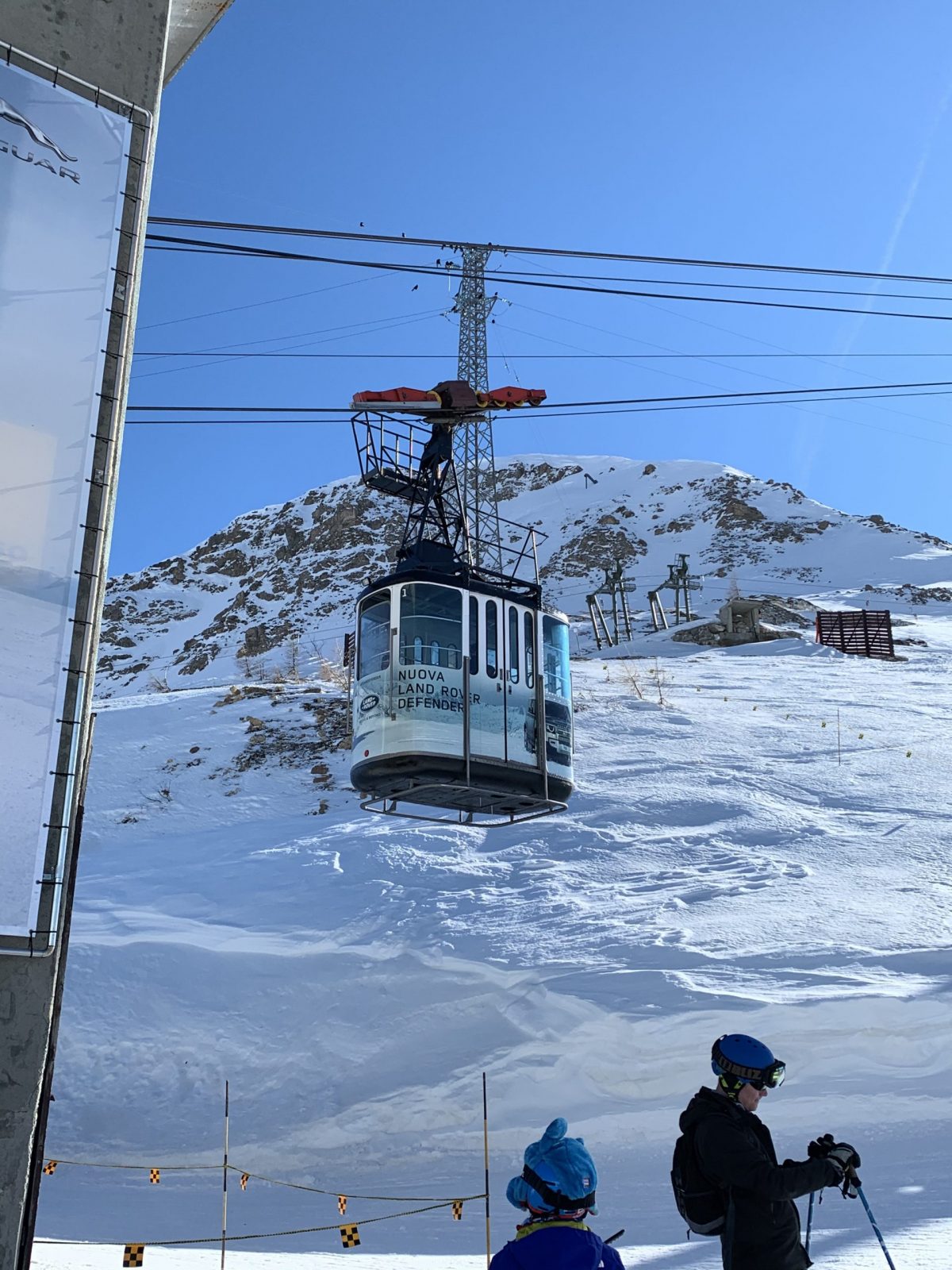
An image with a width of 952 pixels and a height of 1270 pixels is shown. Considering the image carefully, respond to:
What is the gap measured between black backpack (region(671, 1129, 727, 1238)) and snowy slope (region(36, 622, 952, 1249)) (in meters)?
4.87

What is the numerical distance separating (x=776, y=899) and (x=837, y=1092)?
471 centimetres

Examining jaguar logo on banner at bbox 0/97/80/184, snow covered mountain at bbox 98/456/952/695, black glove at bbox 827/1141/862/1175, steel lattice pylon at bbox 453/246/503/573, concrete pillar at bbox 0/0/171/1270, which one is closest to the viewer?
black glove at bbox 827/1141/862/1175

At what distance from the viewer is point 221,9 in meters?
7.51

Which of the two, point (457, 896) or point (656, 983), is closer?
point (656, 983)

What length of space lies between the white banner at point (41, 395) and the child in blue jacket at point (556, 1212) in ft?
7.67

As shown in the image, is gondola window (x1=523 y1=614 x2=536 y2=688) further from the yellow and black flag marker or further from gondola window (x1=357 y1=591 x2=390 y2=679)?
the yellow and black flag marker

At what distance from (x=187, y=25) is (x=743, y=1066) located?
23.3 feet

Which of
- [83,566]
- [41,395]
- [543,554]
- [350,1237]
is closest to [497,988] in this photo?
[350,1237]

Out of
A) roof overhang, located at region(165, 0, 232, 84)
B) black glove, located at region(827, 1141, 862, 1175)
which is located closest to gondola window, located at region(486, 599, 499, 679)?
roof overhang, located at region(165, 0, 232, 84)

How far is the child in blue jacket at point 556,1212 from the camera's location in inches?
128

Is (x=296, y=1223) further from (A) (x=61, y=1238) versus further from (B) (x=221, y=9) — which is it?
(B) (x=221, y=9)

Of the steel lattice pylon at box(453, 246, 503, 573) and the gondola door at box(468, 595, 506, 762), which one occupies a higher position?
the steel lattice pylon at box(453, 246, 503, 573)

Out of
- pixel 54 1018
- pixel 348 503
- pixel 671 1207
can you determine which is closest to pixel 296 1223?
pixel 671 1207

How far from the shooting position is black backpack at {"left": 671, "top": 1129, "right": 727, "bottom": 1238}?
4094 millimetres
